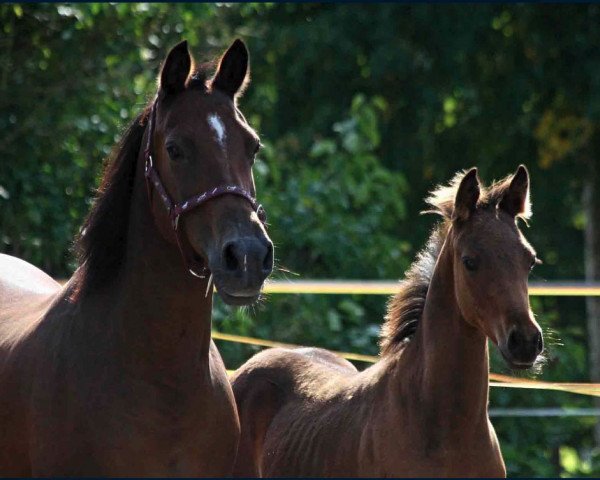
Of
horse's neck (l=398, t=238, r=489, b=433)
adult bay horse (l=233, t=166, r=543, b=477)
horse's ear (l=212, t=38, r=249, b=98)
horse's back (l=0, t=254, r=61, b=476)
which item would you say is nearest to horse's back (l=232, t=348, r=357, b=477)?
adult bay horse (l=233, t=166, r=543, b=477)

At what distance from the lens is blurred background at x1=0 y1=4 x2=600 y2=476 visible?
27.9ft

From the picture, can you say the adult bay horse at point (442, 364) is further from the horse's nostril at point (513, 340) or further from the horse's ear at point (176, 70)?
the horse's ear at point (176, 70)

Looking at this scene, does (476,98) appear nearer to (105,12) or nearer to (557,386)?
(105,12)

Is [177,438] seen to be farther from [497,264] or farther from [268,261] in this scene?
[497,264]

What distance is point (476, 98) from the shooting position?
1360cm

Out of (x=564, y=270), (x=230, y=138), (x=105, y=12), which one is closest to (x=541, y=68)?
(x=564, y=270)

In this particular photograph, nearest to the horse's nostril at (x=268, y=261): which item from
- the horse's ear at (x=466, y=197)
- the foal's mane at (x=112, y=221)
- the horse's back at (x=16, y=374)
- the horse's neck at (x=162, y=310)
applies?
the horse's neck at (x=162, y=310)

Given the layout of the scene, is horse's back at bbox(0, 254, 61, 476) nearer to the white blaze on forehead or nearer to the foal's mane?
the foal's mane

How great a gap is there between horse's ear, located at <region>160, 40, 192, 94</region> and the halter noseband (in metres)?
0.09

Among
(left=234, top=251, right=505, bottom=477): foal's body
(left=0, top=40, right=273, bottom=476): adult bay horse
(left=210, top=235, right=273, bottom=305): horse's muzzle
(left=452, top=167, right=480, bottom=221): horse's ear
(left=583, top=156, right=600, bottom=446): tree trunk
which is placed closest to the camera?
(left=210, top=235, right=273, bottom=305): horse's muzzle

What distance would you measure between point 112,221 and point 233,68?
23.1 inches

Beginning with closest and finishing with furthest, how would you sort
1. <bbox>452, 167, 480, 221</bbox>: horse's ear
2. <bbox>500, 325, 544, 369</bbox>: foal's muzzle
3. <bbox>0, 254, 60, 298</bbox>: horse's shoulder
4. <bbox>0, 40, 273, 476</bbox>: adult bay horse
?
<bbox>0, 40, 273, 476</bbox>: adult bay horse
<bbox>500, 325, 544, 369</bbox>: foal's muzzle
<bbox>0, 254, 60, 298</bbox>: horse's shoulder
<bbox>452, 167, 480, 221</bbox>: horse's ear

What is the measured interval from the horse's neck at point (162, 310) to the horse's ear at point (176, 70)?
0.41m

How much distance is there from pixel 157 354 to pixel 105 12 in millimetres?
5358
